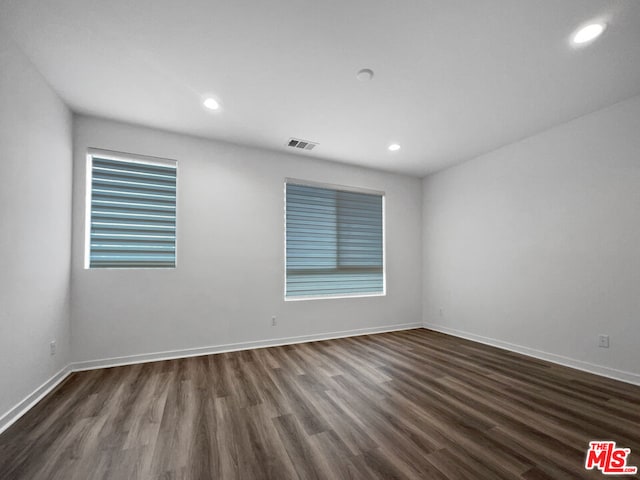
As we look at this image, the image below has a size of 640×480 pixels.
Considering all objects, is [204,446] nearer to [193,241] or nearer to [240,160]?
[193,241]

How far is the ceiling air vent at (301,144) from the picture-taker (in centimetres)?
368

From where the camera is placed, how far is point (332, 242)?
446cm

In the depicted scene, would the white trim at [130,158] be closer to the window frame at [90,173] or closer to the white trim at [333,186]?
the window frame at [90,173]

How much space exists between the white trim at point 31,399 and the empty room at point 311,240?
2 centimetres

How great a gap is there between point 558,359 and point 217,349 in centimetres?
423

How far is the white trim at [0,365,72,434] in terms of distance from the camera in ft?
6.22

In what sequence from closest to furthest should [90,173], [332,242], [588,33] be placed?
[588,33]
[90,173]
[332,242]

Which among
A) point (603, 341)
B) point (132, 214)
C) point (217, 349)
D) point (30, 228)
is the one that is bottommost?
point (217, 349)

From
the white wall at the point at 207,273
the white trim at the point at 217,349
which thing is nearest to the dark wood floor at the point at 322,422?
the white trim at the point at 217,349

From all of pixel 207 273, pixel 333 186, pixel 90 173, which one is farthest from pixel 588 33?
pixel 90 173

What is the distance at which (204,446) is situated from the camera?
5.51ft

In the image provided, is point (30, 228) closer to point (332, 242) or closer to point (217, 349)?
point (217, 349)

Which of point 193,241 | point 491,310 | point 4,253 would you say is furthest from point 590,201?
point 4,253

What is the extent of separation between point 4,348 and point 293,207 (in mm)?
3204
